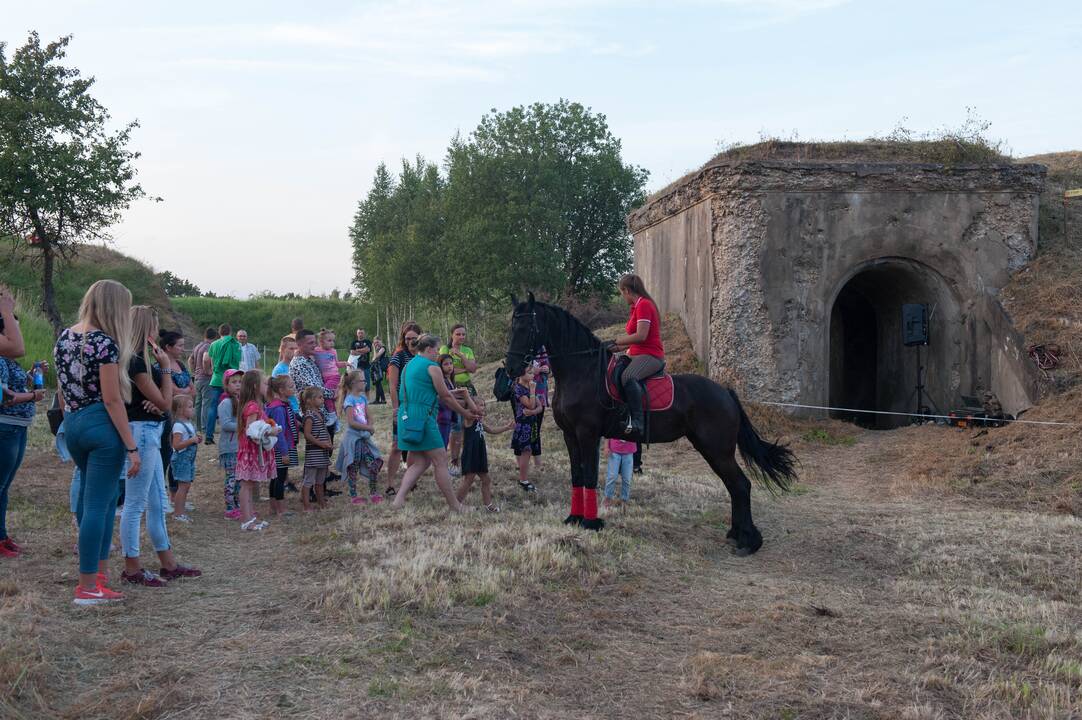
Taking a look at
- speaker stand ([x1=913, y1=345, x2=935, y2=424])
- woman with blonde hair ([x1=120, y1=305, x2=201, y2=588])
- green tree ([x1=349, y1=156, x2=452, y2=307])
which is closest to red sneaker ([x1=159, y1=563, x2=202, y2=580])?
woman with blonde hair ([x1=120, y1=305, x2=201, y2=588])

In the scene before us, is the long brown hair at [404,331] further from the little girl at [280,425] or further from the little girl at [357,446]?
the little girl at [280,425]

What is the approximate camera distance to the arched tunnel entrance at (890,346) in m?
14.6

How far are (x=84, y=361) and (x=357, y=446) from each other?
13.9ft

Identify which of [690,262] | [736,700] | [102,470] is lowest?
[736,700]

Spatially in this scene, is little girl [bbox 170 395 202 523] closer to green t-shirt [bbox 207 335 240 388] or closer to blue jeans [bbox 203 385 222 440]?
green t-shirt [bbox 207 335 240 388]

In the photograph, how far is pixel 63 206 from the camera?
63.3 ft

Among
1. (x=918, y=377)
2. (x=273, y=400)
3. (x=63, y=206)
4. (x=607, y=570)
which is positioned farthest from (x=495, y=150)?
(x=607, y=570)

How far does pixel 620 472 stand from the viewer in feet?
30.7

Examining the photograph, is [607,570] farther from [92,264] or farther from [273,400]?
[92,264]

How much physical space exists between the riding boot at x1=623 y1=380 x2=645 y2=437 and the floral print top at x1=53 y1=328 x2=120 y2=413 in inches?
173

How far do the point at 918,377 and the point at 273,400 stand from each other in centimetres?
1125

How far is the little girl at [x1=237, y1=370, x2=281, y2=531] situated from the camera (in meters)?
8.12

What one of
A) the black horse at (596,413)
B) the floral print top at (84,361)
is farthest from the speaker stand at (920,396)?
the floral print top at (84,361)

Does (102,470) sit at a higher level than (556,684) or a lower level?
higher
